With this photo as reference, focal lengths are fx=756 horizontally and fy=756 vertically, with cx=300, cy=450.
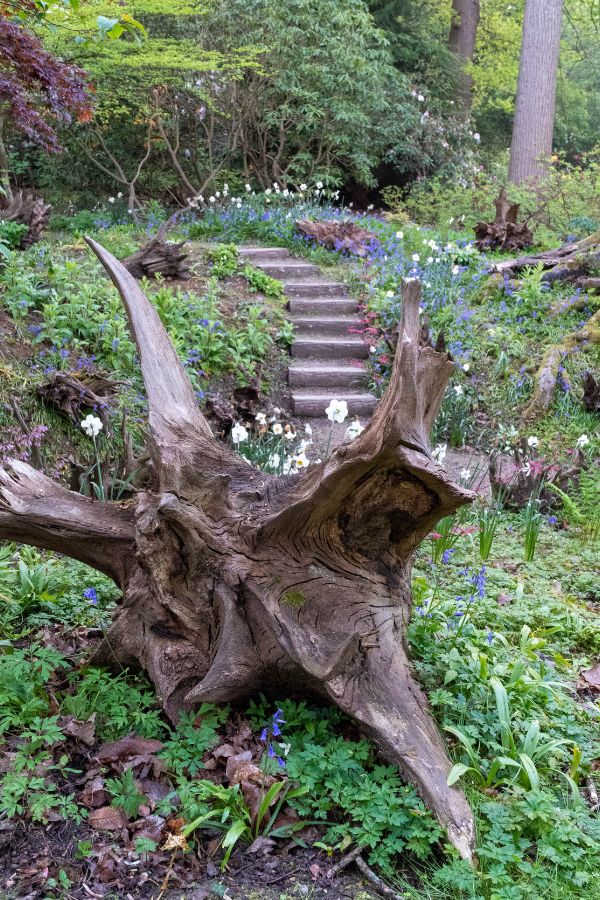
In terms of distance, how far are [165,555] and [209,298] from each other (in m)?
5.87

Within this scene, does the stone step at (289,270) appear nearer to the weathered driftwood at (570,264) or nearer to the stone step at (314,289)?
the stone step at (314,289)

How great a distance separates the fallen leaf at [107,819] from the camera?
243 cm

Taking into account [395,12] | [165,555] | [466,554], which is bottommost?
[466,554]

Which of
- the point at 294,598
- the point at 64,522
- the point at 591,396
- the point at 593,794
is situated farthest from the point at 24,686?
the point at 591,396

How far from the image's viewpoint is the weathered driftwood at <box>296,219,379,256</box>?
11.3 meters

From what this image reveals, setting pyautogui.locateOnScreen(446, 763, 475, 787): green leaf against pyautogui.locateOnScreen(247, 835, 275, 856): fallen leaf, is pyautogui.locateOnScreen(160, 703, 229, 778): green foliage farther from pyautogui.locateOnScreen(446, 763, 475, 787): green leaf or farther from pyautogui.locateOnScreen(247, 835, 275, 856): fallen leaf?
pyautogui.locateOnScreen(446, 763, 475, 787): green leaf

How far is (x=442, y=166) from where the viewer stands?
57.1ft

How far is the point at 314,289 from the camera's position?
10.0m

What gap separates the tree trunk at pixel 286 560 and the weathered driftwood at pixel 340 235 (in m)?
8.57

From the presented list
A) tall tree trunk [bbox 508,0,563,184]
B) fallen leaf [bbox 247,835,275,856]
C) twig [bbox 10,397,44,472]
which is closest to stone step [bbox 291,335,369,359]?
twig [bbox 10,397,44,472]

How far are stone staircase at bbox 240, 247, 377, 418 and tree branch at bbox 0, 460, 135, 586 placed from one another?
4.92m

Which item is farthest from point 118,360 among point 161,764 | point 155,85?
point 155,85

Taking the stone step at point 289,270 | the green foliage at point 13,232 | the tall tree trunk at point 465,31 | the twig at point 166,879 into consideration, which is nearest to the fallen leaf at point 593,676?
the twig at point 166,879

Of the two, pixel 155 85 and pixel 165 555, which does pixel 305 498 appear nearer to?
pixel 165 555
